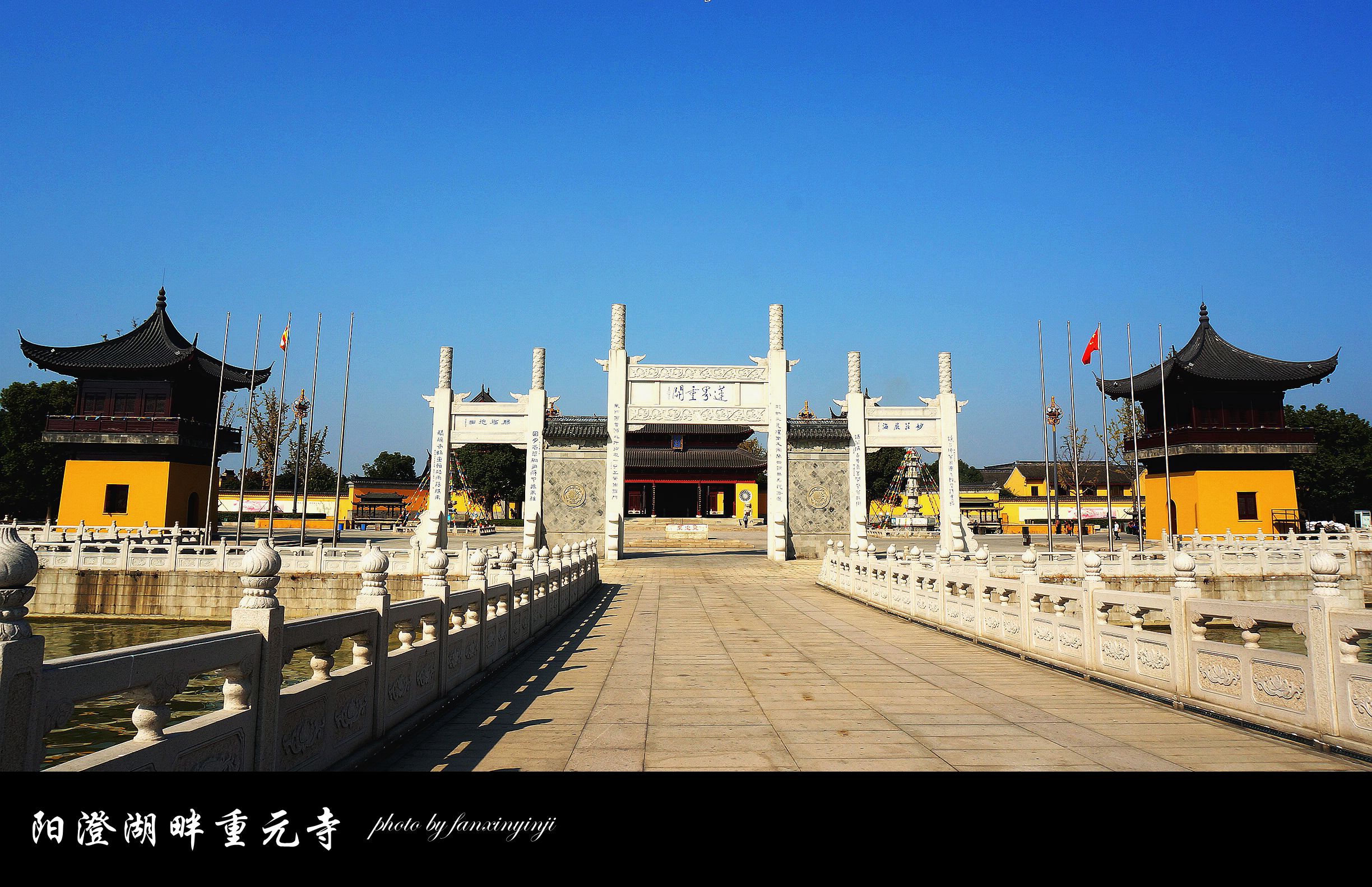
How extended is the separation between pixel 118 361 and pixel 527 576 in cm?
3020

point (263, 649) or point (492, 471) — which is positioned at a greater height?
point (492, 471)

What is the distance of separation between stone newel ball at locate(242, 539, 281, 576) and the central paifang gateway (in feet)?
135

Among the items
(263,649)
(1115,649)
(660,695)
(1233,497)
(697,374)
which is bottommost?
(660,695)

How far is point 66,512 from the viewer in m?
30.6

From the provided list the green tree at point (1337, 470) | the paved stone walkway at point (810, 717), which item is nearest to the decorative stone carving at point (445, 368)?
the paved stone walkway at point (810, 717)

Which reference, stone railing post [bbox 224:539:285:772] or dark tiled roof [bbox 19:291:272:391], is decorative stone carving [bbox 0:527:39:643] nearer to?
stone railing post [bbox 224:539:285:772]

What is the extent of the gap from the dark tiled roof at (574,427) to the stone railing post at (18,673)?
22.5 metres

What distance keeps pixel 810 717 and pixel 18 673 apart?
4.89 metres

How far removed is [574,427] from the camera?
993 inches

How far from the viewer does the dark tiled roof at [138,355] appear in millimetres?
31609

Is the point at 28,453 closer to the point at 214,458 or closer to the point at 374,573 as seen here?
the point at 214,458

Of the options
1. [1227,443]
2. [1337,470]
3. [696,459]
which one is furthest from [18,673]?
[1337,470]

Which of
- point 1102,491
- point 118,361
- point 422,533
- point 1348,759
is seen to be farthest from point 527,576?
point 1102,491
